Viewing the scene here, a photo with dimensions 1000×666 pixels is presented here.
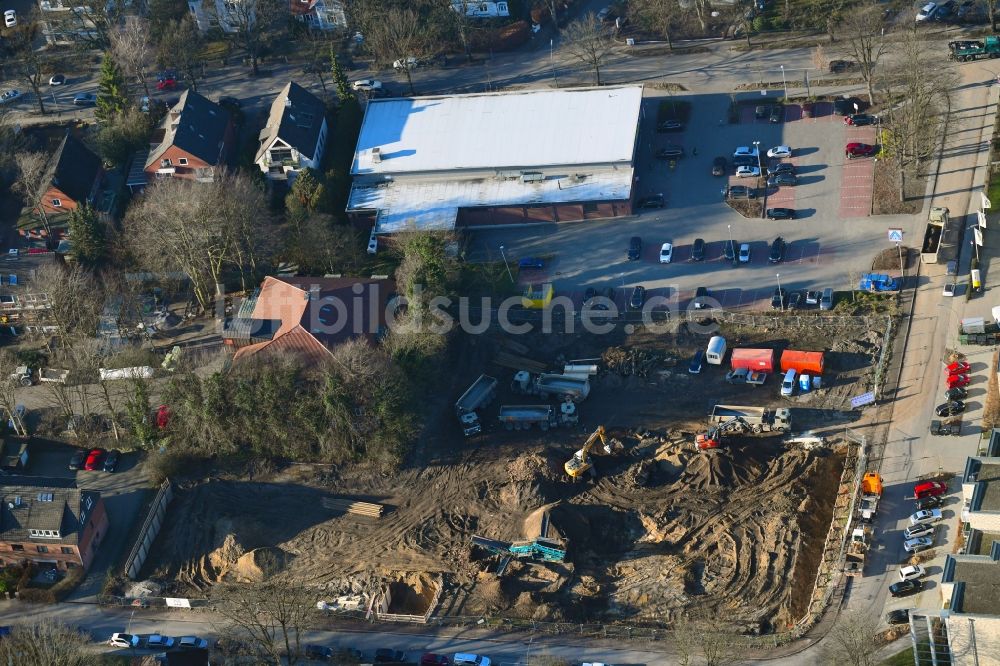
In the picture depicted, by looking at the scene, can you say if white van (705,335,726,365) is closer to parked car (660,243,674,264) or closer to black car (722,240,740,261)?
black car (722,240,740,261)

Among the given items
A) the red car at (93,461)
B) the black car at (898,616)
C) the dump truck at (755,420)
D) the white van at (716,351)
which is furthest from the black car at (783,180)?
the red car at (93,461)

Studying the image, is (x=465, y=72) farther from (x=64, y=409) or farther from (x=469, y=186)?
(x=64, y=409)

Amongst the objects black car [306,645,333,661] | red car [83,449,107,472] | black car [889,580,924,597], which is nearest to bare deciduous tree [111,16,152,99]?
red car [83,449,107,472]

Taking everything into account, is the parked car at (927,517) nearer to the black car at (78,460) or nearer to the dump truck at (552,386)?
→ the dump truck at (552,386)

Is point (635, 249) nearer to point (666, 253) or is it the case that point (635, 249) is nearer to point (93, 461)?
point (666, 253)

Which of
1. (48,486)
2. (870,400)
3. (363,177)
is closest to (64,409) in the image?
(48,486)

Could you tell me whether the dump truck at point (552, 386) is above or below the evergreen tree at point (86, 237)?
below
